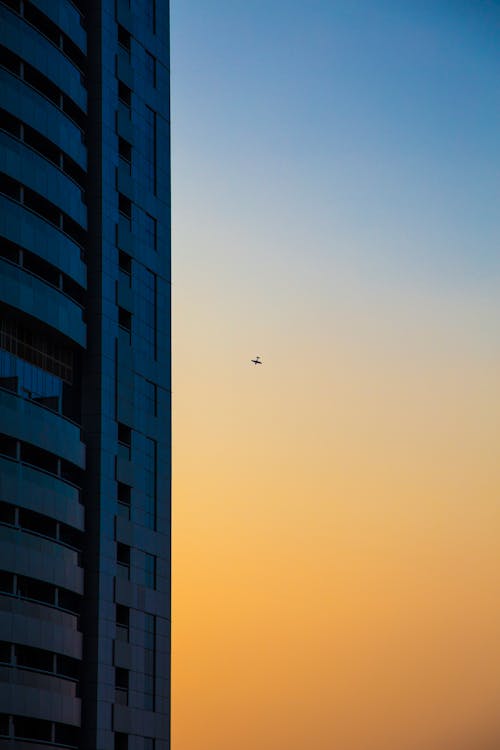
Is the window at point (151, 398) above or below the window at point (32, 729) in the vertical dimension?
above

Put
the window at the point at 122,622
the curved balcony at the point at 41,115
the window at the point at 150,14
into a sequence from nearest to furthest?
1. the curved balcony at the point at 41,115
2. the window at the point at 122,622
3. the window at the point at 150,14

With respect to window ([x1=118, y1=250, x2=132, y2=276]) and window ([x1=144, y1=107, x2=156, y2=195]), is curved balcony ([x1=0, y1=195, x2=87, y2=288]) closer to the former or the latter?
window ([x1=118, y1=250, x2=132, y2=276])

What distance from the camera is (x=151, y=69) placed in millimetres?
104562

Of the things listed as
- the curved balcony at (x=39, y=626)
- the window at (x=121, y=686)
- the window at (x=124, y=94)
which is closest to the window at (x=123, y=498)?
the curved balcony at (x=39, y=626)

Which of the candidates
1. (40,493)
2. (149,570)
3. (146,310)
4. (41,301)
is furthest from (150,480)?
(41,301)

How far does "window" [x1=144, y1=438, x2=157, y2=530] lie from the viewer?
96.8 metres

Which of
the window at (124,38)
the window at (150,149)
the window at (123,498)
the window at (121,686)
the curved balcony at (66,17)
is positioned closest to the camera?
the window at (121,686)

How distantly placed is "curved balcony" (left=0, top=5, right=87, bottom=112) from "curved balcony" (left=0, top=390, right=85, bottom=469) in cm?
2062

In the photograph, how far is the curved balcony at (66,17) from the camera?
90.6 meters

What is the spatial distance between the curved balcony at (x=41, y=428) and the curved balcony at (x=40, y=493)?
1630 mm

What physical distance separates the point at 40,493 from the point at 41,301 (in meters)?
11.2

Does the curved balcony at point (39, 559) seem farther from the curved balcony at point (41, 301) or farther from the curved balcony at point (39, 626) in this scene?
the curved balcony at point (41, 301)

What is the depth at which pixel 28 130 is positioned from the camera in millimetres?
88000

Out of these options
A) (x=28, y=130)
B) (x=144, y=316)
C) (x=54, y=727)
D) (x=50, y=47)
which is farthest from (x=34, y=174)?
(x=54, y=727)
